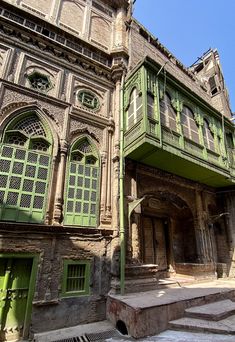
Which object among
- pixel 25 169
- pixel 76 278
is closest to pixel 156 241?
pixel 76 278

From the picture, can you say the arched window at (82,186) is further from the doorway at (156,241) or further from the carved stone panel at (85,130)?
the doorway at (156,241)

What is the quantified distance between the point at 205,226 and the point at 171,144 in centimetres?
477

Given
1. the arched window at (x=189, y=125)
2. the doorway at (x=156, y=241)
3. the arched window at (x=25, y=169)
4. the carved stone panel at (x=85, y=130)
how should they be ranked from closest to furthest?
the arched window at (x=25, y=169) → the carved stone panel at (x=85, y=130) → the arched window at (x=189, y=125) → the doorway at (x=156, y=241)

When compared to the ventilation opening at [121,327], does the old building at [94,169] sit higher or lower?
higher

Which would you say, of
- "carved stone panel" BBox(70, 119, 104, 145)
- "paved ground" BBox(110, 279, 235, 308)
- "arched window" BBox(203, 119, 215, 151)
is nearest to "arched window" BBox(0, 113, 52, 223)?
"carved stone panel" BBox(70, 119, 104, 145)

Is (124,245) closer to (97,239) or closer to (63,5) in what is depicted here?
(97,239)

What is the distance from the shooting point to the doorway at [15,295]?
536 cm

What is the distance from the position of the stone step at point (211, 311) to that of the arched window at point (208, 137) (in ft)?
20.1

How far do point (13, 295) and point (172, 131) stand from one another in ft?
23.4

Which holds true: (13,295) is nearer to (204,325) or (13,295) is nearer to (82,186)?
(82,186)

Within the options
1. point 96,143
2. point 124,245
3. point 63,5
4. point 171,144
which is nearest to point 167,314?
point 124,245

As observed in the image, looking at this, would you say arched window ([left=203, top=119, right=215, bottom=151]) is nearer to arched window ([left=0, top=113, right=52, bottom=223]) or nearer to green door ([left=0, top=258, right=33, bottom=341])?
arched window ([left=0, top=113, right=52, bottom=223])

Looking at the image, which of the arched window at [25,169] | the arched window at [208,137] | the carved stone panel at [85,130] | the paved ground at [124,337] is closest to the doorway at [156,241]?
the paved ground at [124,337]

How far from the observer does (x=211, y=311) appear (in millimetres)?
5406
